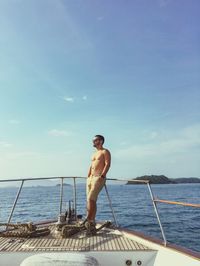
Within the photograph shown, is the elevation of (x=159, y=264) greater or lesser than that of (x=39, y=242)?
lesser

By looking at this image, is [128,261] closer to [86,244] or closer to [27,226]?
[86,244]

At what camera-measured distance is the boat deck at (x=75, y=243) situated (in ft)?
17.8

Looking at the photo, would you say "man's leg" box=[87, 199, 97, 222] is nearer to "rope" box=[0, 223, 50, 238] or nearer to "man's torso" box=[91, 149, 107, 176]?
"man's torso" box=[91, 149, 107, 176]

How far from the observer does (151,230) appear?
17.5 metres

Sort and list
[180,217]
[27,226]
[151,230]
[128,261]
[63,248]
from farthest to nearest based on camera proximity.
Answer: [180,217]
[151,230]
[27,226]
[63,248]
[128,261]

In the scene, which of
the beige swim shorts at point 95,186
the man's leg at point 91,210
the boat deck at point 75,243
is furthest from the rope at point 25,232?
the beige swim shorts at point 95,186

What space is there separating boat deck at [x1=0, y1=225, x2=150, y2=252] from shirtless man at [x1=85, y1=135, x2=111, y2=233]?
584 millimetres

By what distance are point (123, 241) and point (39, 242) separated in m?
1.32

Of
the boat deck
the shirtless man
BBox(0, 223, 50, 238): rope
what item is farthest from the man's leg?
BBox(0, 223, 50, 238): rope

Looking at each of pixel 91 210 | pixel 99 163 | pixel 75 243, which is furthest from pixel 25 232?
pixel 99 163

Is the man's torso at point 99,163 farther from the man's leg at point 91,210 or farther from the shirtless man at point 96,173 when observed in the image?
the man's leg at point 91,210

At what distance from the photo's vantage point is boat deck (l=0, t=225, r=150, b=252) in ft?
17.8

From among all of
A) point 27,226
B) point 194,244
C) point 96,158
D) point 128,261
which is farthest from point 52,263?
point 194,244

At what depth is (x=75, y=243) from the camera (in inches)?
232
